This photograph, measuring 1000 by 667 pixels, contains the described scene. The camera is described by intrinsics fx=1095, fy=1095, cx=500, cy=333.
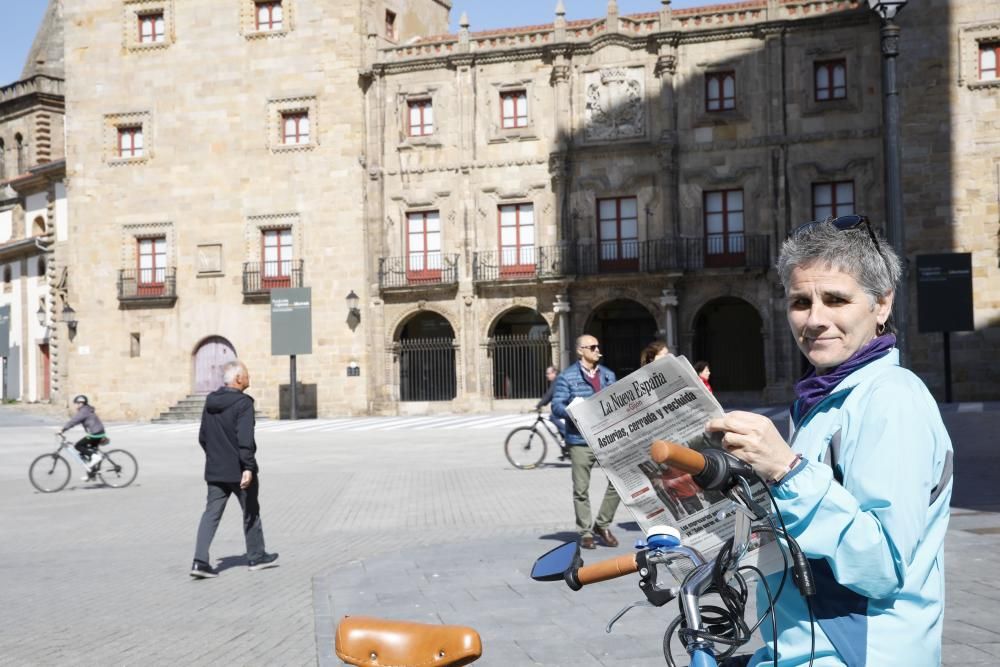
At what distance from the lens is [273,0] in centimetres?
3656

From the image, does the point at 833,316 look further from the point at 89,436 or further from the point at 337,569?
the point at 89,436

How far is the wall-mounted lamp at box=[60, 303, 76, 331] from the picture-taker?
37.1 meters

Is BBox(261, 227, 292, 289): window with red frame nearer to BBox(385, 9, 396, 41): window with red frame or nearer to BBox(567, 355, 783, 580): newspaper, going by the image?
BBox(385, 9, 396, 41): window with red frame

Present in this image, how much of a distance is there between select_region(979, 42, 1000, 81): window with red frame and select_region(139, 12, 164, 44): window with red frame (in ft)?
86.2

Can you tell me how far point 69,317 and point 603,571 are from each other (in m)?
38.0

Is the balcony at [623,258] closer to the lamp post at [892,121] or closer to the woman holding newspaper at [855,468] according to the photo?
the lamp post at [892,121]

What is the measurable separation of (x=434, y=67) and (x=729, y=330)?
12.9 metres

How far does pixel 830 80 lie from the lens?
3309cm

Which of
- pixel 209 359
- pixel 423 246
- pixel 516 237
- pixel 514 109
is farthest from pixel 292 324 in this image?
pixel 514 109

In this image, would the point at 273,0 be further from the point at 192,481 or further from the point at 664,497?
the point at 664,497

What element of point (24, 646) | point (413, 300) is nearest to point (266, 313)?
point (413, 300)

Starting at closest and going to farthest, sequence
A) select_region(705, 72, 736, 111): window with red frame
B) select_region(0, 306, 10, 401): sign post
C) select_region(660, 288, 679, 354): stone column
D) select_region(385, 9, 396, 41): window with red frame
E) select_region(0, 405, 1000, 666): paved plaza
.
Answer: select_region(0, 405, 1000, 666): paved plaza, select_region(660, 288, 679, 354): stone column, select_region(705, 72, 736, 111): window with red frame, select_region(385, 9, 396, 41): window with red frame, select_region(0, 306, 10, 401): sign post

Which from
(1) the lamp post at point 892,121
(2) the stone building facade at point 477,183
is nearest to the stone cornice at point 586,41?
(2) the stone building facade at point 477,183

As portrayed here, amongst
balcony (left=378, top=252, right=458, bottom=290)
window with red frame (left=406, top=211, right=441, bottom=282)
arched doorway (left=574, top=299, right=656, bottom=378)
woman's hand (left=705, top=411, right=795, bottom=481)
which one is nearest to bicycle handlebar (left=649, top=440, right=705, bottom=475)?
woman's hand (left=705, top=411, right=795, bottom=481)
